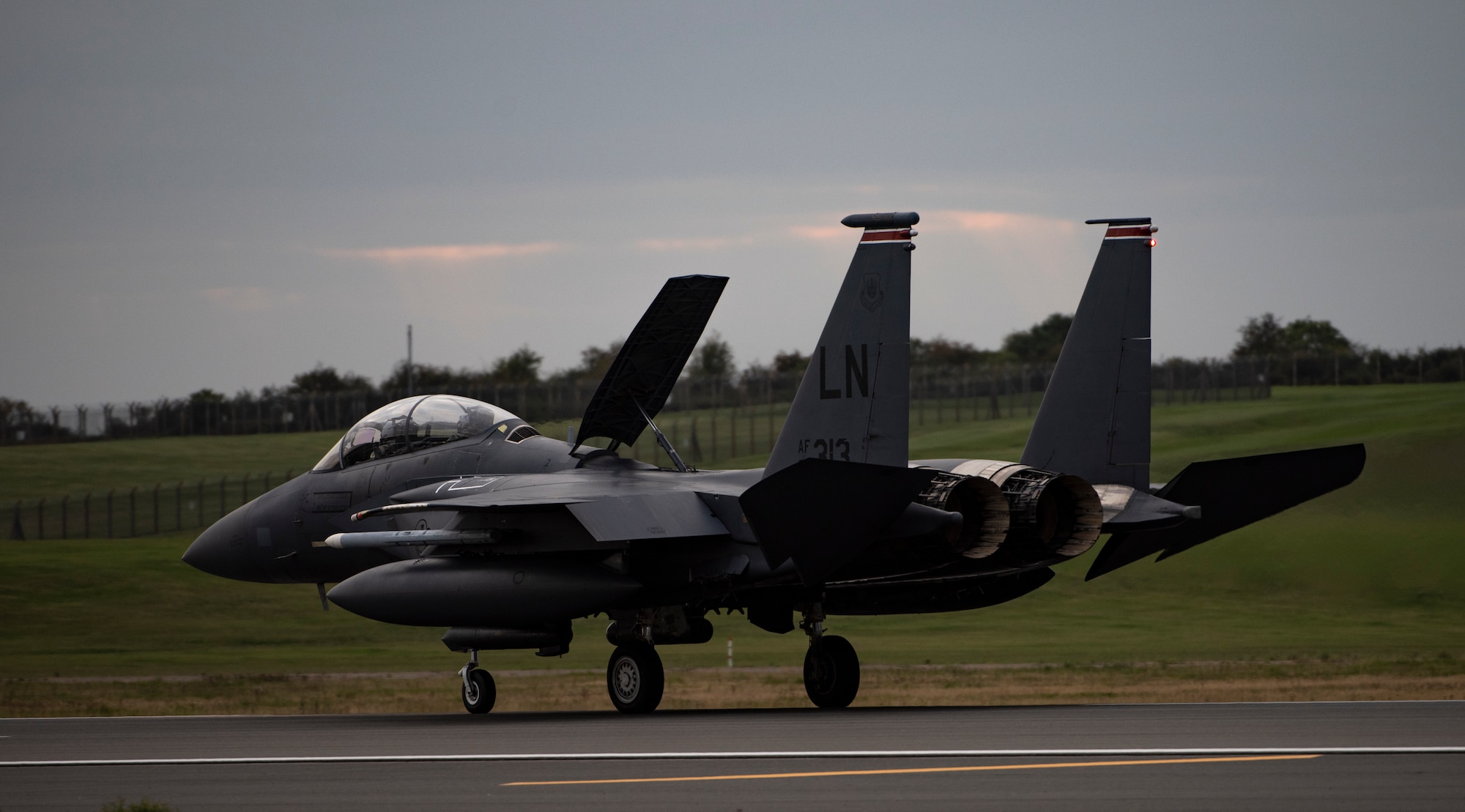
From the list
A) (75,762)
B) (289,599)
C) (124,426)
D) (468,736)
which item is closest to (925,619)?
(289,599)

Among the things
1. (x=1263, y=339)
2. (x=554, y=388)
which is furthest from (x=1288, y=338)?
(x=554, y=388)

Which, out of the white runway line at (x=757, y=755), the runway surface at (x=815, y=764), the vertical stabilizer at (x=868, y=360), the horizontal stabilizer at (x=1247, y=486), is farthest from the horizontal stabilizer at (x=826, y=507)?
the horizontal stabilizer at (x=1247, y=486)

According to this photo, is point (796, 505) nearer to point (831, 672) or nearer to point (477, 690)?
point (831, 672)

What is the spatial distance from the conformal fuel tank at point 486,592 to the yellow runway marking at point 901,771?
622cm

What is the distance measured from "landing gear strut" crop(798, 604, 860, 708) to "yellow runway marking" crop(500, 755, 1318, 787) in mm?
6470

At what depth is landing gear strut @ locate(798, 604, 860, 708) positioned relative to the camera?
1739cm

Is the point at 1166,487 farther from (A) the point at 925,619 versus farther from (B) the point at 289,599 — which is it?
(B) the point at 289,599

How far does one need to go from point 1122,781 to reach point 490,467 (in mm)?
10634

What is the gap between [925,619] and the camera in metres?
42.1

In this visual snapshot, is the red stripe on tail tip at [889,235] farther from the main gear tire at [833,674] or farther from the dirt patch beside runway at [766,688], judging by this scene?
the dirt patch beside runway at [766,688]

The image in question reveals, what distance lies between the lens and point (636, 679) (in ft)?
56.9

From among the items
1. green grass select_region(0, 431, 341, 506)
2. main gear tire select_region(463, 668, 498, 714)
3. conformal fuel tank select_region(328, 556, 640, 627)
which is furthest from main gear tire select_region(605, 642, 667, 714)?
green grass select_region(0, 431, 341, 506)

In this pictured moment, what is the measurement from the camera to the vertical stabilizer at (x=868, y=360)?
51.4ft

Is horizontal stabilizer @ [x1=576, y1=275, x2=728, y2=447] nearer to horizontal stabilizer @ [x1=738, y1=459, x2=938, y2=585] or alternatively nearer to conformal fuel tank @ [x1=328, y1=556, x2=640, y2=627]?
conformal fuel tank @ [x1=328, y1=556, x2=640, y2=627]
